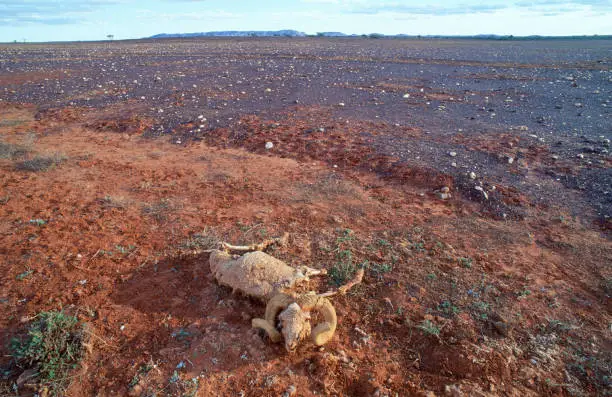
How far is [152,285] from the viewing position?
162 inches

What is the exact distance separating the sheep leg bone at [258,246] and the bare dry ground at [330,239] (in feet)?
0.48

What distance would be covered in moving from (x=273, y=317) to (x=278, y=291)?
38 centimetres

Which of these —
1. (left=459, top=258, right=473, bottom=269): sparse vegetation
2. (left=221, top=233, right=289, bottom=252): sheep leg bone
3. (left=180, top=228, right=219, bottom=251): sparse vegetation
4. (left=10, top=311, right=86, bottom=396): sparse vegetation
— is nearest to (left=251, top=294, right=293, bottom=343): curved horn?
(left=221, top=233, right=289, bottom=252): sheep leg bone

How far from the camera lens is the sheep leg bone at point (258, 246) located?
4520mm

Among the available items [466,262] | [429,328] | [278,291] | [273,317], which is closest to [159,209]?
[278,291]

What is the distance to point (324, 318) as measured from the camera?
10.9 feet

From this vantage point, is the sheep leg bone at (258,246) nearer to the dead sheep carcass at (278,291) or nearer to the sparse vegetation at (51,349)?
the dead sheep carcass at (278,291)

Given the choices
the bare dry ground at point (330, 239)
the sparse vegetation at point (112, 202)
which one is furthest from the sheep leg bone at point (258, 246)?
the sparse vegetation at point (112, 202)

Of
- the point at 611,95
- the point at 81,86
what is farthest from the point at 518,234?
the point at 81,86

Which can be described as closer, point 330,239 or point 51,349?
point 51,349

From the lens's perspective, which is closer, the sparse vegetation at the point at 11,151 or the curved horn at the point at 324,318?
the curved horn at the point at 324,318

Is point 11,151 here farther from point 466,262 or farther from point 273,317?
point 466,262

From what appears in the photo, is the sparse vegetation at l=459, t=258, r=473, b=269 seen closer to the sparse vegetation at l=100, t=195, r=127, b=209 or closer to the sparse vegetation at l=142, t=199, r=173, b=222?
the sparse vegetation at l=142, t=199, r=173, b=222

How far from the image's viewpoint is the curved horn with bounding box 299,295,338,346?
314 cm
